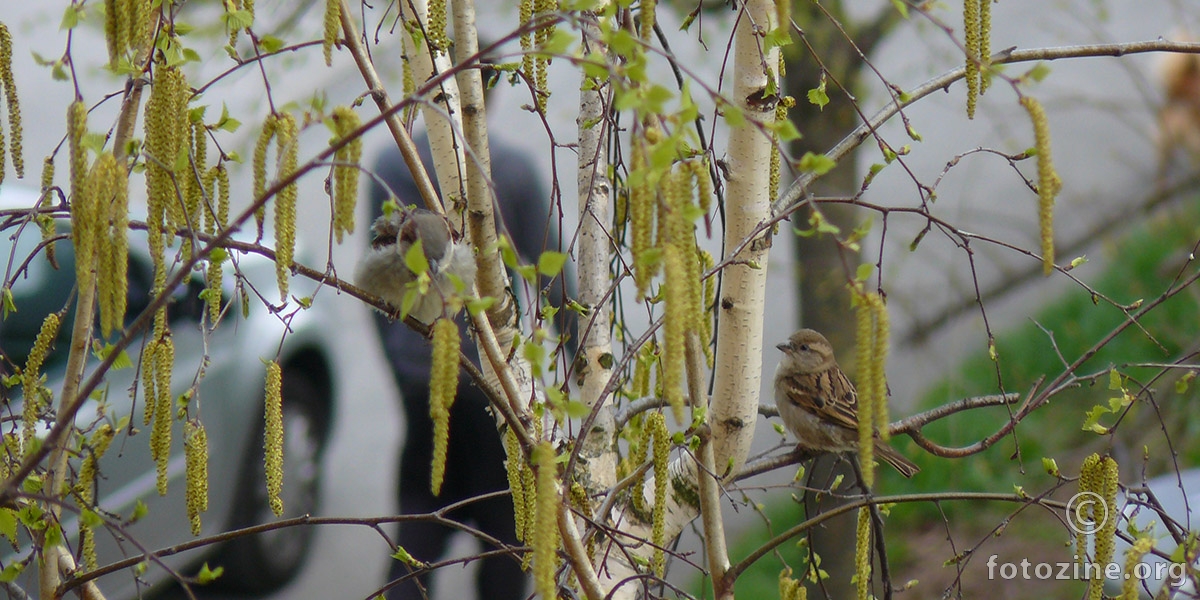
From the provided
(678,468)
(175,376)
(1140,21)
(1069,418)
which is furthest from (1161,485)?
(1140,21)

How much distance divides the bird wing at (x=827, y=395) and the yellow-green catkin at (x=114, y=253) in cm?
331

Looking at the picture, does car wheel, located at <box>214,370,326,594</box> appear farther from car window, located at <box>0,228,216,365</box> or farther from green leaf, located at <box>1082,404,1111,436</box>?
green leaf, located at <box>1082,404,1111,436</box>

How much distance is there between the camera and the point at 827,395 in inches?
182

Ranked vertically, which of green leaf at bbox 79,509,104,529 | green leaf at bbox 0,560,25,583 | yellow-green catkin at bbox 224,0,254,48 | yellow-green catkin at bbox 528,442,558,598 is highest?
yellow-green catkin at bbox 224,0,254,48

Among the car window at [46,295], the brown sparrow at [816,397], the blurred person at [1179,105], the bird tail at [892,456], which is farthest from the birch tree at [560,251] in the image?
the blurred person at [1179,105]

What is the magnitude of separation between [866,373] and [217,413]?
5.35 m

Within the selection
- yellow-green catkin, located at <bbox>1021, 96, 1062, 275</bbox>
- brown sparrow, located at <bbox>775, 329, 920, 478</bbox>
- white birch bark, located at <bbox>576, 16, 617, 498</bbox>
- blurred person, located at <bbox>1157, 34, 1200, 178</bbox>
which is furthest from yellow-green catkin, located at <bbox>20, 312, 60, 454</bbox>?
blurred person, located at <bbox>1157, 34, 1200, 178</bbox>

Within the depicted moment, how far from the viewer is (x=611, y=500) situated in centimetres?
236

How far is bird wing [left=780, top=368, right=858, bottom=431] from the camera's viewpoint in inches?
178

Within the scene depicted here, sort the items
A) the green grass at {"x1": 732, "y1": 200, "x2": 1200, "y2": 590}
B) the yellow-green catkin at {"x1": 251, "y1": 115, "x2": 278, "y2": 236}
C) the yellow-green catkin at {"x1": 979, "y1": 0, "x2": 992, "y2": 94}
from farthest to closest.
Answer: the green grass at {"x1": 732, "y1": 200, "x2": 1200, "y2": 590} < the yellow-green catkin at {"x1": 979, "y1": 0, "x2": 992, "y2": 94} < the yellow-green catkin at {"x1": 251, "y1": 115, "x2": 278, "y2": 236}

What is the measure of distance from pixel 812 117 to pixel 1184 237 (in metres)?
3.38

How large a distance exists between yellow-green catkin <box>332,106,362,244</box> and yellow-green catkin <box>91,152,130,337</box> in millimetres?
344

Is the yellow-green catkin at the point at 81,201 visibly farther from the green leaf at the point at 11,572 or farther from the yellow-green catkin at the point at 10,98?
the green leaf at the point at 11,572

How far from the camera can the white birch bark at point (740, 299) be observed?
2510mm
